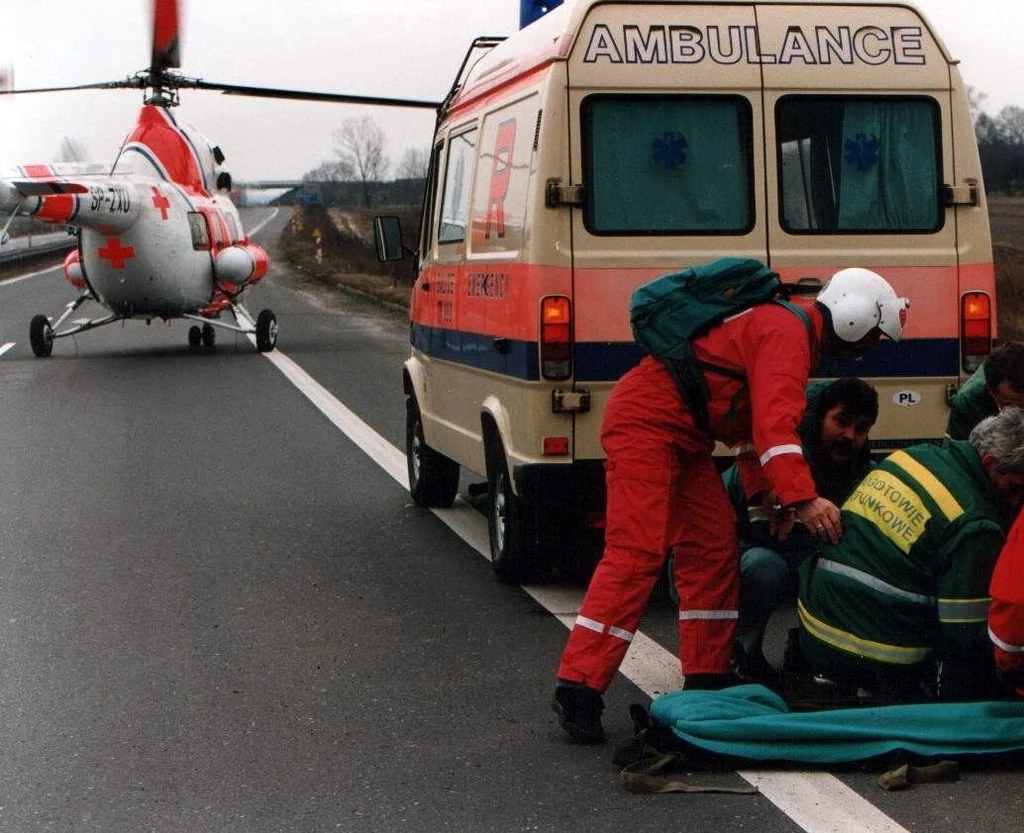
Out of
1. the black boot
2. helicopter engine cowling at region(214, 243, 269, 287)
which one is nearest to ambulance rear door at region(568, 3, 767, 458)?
the black boot

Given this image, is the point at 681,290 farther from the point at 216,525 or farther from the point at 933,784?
the point at 216,525

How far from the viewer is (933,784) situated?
208 inches

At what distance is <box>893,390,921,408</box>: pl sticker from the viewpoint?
27.3 feet

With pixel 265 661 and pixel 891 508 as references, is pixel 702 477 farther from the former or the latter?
pixel 265 661

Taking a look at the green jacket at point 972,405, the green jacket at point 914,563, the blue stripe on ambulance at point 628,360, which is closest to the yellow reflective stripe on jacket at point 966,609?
the green jacket at point 914,563

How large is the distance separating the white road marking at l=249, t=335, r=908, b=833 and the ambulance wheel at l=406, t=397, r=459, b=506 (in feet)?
0.32

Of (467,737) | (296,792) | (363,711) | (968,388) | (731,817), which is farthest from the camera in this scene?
(968,388)

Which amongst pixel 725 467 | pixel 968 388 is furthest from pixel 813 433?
pixel 725 467

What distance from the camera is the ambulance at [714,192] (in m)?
8.03

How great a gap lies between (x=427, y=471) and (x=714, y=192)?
139 inches

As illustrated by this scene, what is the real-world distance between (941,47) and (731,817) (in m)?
4.51

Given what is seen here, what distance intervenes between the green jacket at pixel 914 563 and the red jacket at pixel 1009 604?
0.17 metres

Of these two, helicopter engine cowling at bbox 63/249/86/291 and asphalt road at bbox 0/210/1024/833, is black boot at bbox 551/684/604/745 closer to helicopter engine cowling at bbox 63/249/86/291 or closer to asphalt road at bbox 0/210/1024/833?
asphalt road at bbox 0/210/1024/833

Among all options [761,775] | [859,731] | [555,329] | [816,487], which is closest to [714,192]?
[555,329]
